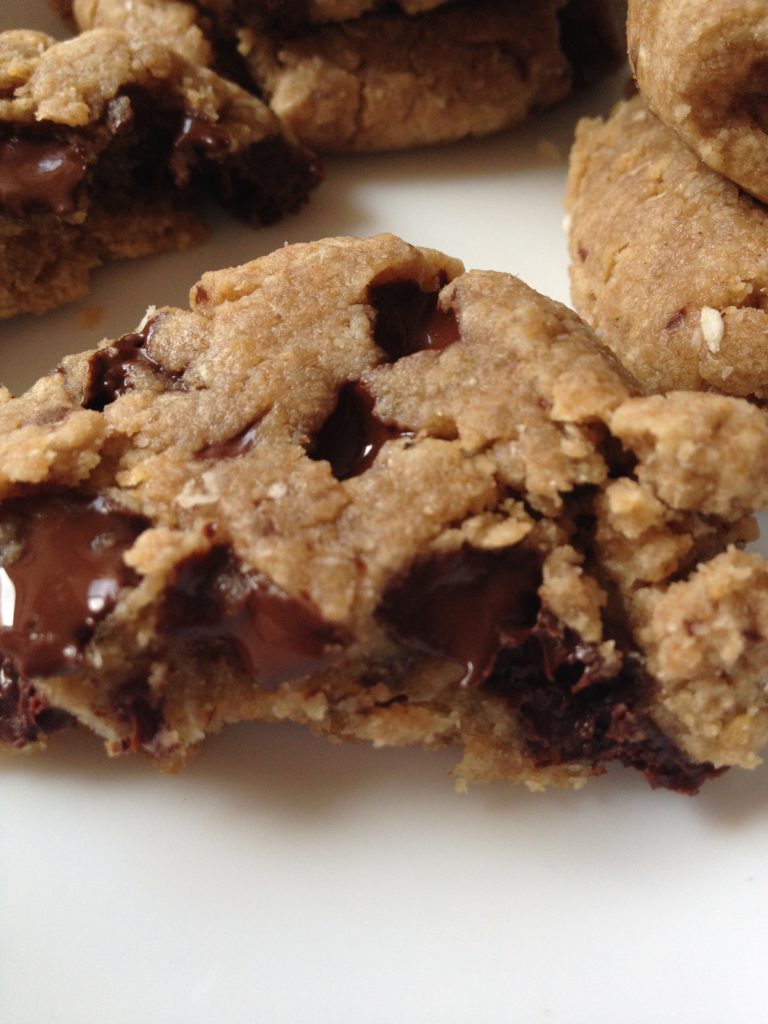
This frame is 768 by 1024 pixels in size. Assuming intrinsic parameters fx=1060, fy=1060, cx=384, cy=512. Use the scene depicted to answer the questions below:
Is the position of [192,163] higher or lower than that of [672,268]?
lower

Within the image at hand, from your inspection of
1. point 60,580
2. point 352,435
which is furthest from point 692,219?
point 60,580

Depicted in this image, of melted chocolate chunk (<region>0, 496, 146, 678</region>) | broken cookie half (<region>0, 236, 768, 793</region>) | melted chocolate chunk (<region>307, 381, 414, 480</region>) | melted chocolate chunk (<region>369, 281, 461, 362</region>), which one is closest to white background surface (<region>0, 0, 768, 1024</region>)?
broken cookie half (<region>0, 236, 768, 793</region>)

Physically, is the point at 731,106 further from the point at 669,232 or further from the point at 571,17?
the point at 571,17

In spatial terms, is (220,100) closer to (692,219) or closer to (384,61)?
(384,61)

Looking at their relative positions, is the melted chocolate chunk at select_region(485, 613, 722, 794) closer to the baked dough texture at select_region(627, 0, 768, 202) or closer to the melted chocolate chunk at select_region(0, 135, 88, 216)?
the baked dough texture at select_region(627, 0, 768, 202)

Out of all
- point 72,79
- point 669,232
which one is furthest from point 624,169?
point 72,79

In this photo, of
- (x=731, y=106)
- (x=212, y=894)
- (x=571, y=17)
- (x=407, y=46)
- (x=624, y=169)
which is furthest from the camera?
(x=571, y=17)
